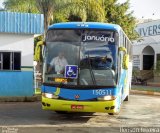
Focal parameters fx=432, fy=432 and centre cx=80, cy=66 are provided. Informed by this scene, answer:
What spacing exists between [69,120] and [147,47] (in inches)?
1268

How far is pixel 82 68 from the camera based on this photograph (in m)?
12.9

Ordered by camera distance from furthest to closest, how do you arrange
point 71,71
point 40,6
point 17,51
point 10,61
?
point 40,6 → point 17,51 → point 10,61 → point 71,71

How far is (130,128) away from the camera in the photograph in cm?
1175

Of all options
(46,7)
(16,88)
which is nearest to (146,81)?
(46,7)

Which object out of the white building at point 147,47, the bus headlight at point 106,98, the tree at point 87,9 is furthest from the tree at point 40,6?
the white building at point 147,47

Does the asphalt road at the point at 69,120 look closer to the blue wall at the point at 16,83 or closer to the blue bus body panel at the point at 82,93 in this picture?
the blue bus body panel at the point at 82,93

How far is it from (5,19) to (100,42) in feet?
27.0

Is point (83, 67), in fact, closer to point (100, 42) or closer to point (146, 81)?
point (100, 42)

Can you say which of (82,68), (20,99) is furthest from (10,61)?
(82,68)

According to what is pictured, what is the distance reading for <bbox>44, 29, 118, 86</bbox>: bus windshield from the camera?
12758 millimetres

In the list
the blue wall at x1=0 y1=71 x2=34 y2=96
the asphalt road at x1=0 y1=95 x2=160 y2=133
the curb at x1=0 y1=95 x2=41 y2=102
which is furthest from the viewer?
the blue wall at x1=0 y1=71 x2=34 y2=96

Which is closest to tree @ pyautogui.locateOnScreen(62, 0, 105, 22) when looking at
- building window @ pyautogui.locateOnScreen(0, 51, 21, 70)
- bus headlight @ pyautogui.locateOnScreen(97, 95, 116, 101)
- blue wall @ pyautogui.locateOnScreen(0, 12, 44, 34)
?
blue wall @ pyautogui.locateOnScreen(0, 12, 44, 34)

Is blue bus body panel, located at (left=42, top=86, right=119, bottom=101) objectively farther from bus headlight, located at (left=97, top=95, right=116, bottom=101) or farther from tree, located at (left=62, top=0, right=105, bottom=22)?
tree, located at (left=62, top=0, right=105, bottom=22)

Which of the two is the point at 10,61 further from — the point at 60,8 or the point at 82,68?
the point at 82,68
